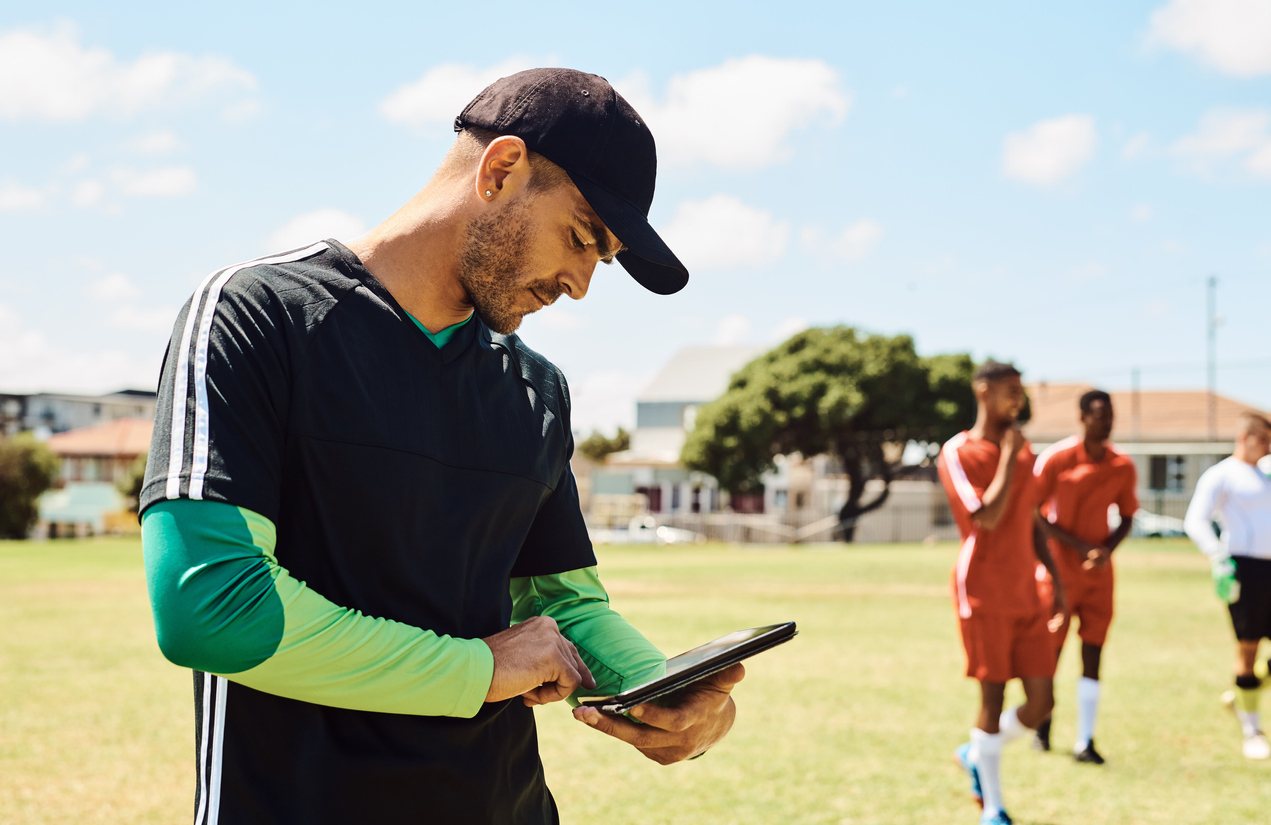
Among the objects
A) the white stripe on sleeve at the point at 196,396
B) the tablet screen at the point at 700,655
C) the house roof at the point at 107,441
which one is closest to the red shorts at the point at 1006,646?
the tablet screen at the point at 700,655

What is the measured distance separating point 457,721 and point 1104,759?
7.13m

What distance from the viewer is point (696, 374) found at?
70.4m

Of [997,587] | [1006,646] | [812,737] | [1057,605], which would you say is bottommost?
[812,737]

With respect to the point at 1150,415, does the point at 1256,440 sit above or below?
below

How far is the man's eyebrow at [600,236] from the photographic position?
179cm

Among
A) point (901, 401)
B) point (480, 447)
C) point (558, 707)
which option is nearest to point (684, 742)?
point (480, 447)

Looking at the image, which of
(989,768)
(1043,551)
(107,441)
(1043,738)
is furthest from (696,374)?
(989,768)

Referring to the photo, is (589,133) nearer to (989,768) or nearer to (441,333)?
(441,333)

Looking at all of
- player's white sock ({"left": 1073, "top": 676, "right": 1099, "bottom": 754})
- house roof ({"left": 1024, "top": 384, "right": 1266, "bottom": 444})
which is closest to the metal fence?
house roof ({"left": 1024, "top": 384, "right": 1266, "bottom": 444})

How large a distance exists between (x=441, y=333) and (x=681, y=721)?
784 millimetres

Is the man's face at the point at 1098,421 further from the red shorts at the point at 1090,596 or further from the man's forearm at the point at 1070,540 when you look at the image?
the red shorts at the point at 1090,596

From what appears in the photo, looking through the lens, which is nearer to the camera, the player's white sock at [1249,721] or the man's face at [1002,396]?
the man's face at [1002,396]

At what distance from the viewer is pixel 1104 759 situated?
755 centimetres

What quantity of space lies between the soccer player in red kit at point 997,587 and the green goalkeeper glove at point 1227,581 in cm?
292
